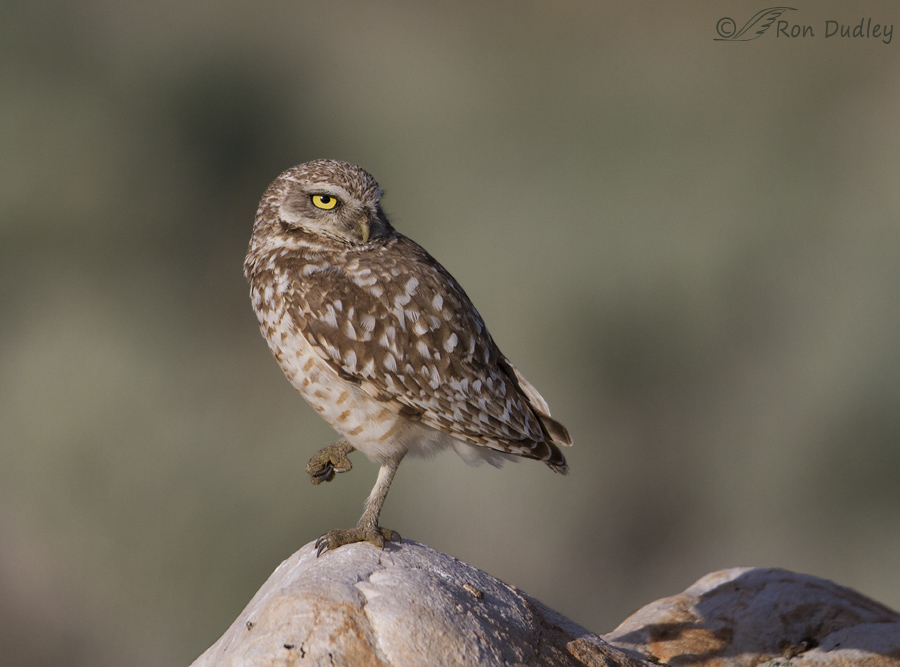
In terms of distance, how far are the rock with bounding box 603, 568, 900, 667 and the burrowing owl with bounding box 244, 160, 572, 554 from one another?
1.11 meters

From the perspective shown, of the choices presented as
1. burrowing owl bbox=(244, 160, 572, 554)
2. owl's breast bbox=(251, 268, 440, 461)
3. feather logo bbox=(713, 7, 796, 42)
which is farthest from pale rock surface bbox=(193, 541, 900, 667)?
feather logo bbox=(713, 7, 796, 42)

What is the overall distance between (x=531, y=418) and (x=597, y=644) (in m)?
0.82

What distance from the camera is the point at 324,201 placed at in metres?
3.07

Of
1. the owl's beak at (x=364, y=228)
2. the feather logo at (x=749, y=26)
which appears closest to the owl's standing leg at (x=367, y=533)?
the owl's beak at (x=364, y=228)

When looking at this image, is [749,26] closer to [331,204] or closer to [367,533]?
[331,204]

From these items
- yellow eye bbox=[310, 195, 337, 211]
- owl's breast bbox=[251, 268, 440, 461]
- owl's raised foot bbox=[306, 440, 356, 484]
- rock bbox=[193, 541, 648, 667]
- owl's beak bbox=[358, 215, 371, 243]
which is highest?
yellow eye bbox=[310, 195, 337, 211]

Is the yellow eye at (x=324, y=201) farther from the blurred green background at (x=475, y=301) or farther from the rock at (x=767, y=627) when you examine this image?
the blurred green background at (x=475, y=301)

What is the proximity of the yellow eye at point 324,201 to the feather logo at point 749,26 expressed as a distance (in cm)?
911

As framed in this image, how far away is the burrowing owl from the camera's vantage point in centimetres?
293

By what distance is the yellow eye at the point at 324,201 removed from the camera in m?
3.05

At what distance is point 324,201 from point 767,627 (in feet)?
8.46

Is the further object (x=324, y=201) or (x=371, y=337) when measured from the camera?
(x=324, y=201)
